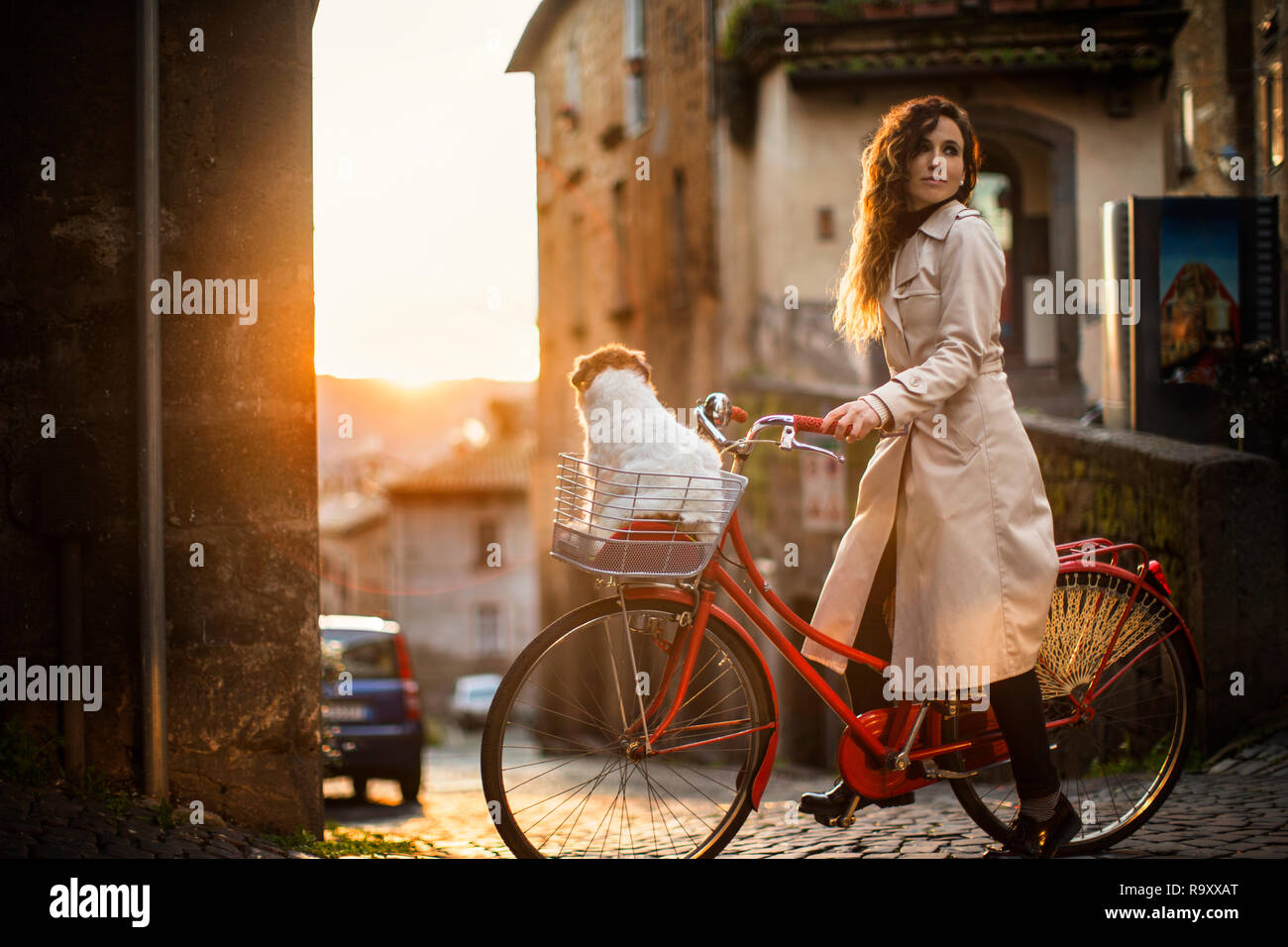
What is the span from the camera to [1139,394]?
762 cm

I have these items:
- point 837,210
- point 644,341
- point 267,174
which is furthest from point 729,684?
point 644,341

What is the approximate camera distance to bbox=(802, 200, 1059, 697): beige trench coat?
3.48 m

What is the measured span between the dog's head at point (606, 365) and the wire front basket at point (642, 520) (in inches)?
12.0

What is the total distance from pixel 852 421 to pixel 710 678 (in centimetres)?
80

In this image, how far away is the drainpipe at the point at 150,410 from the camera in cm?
424

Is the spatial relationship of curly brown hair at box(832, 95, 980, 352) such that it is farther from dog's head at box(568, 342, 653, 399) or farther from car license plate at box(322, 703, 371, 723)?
car license plate at box(322, 703, 371, 723)

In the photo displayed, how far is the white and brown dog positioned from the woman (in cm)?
38

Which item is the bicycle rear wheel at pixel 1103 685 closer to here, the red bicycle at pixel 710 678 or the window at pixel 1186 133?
the red bicycle at pixel 710 678

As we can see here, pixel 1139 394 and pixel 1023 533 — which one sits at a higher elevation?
pixel 1139 394

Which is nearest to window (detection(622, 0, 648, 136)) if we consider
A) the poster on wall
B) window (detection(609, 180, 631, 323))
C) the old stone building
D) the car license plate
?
the old stone building

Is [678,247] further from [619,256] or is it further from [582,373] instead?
[582,373]
